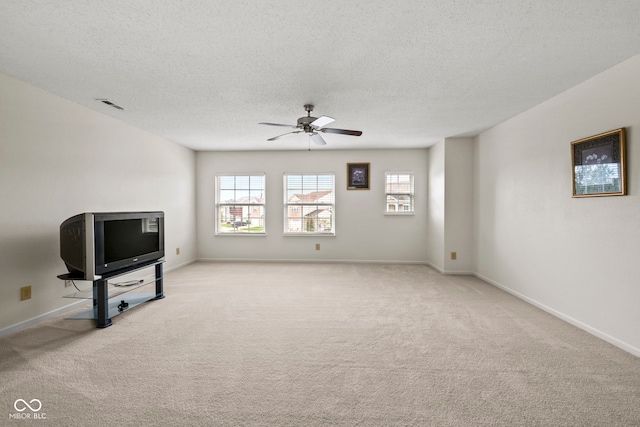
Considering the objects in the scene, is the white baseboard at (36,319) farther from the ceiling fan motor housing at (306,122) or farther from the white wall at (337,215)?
the ceiling fan motor housing at (306,122)

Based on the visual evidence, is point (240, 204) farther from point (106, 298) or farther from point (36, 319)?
point (36, 319)

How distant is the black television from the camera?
264 centimetres

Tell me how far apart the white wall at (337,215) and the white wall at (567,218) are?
1.60m

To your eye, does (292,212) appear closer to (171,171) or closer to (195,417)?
(171,171)

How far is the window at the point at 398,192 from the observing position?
19.1ft

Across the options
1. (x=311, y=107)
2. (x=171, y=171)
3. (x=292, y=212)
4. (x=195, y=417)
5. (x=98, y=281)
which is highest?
(x=311, y=107)

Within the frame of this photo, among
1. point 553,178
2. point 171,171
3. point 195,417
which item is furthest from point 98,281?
point 553,178

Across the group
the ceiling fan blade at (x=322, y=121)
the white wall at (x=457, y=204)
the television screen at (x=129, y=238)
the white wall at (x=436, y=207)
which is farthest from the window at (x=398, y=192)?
the television screen at (x=129, y=238)

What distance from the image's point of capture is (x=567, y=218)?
2.89m

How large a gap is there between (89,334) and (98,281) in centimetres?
49

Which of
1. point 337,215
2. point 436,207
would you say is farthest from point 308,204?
point 436,207

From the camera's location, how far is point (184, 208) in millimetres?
5602

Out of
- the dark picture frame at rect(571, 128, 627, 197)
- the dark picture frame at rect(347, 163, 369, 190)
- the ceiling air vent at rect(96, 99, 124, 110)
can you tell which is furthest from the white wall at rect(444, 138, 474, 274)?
the ceiling air vent at rect(96, 99, 124, 110)

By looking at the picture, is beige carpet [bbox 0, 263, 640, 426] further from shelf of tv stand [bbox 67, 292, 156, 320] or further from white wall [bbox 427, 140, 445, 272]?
white wall [bbox 427, 140, 445, 272]
